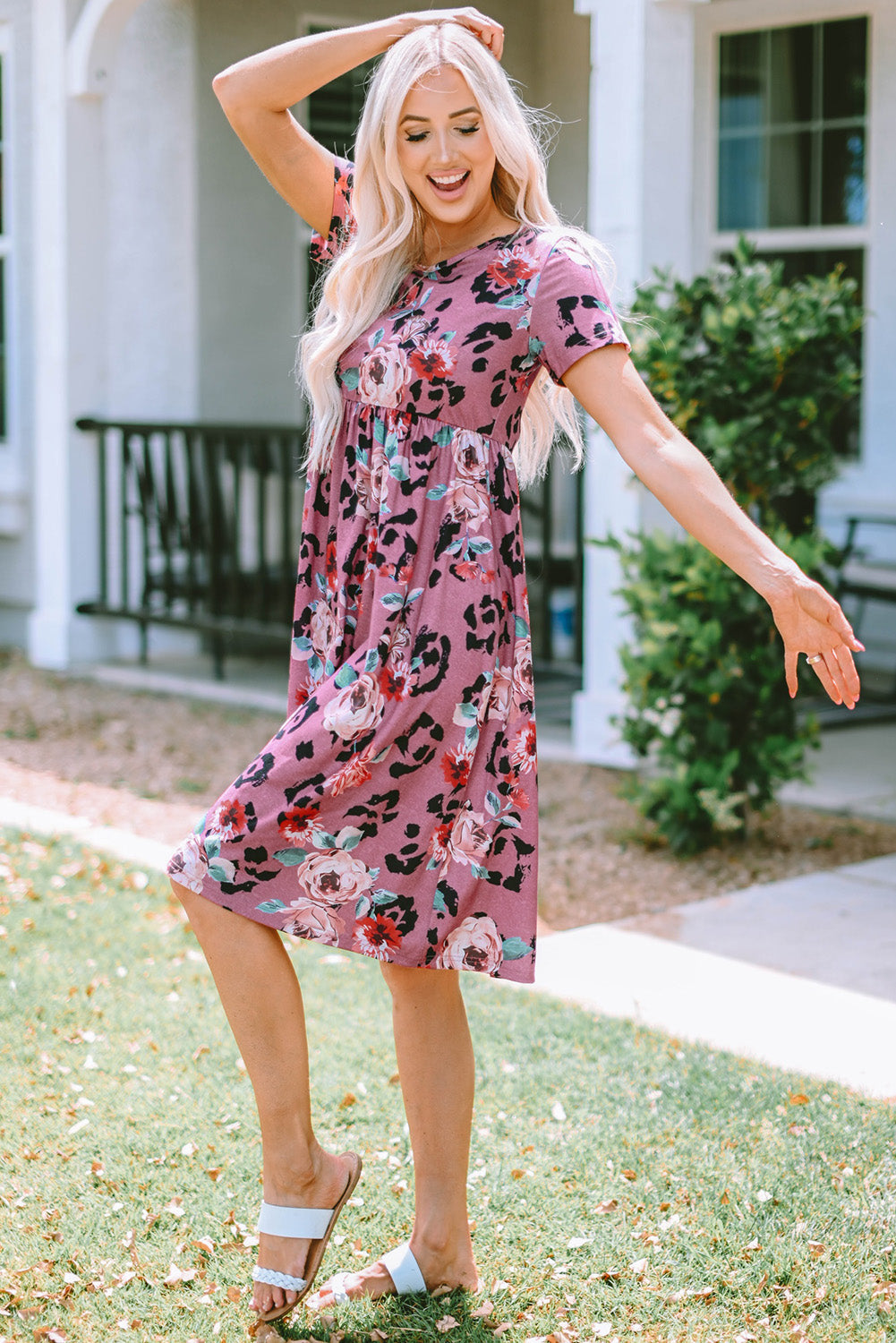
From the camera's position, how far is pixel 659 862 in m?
5.18

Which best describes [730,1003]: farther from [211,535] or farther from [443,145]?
[211,535]

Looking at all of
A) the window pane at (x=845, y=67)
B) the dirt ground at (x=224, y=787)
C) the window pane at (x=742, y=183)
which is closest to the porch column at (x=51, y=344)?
the dirt ground at (x=224, y=787)

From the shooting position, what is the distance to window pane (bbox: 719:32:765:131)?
770cm

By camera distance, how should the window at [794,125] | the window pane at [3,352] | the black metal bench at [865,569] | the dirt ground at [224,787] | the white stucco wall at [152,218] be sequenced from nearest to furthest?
the dirt ground at [224,787]
the black metal bench at [865,569]
the window at [794,125]
the white stucco wall at [152,218]
the window pane at [3,352]

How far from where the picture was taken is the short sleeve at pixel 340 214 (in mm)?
2582

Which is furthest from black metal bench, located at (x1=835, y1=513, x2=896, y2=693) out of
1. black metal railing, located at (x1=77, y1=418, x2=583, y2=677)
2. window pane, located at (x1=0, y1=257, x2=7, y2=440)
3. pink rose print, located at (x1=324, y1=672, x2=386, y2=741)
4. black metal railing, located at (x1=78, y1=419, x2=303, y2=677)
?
window pane, located at (x1=0, y1=257, x2=7, y2=440)

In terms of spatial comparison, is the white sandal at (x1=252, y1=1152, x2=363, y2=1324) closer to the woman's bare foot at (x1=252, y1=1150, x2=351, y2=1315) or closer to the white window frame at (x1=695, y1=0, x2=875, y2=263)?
the woman's bare foot at (x1=252, y1=1150, x2=351, y2=1315)

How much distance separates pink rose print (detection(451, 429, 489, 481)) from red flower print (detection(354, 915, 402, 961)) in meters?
0.66

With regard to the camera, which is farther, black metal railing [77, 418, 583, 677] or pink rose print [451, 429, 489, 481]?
black metal railing [77, 418, 583, 677]

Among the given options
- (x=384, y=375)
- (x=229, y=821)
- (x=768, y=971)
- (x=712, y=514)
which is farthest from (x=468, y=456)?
(x=768, y=971)

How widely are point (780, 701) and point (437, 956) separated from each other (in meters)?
2.95

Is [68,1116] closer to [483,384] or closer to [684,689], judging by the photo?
[483,384]

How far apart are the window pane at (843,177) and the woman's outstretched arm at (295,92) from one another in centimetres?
571

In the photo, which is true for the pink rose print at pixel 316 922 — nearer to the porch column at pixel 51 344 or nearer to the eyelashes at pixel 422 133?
the eyelashes at pixel 422 133
